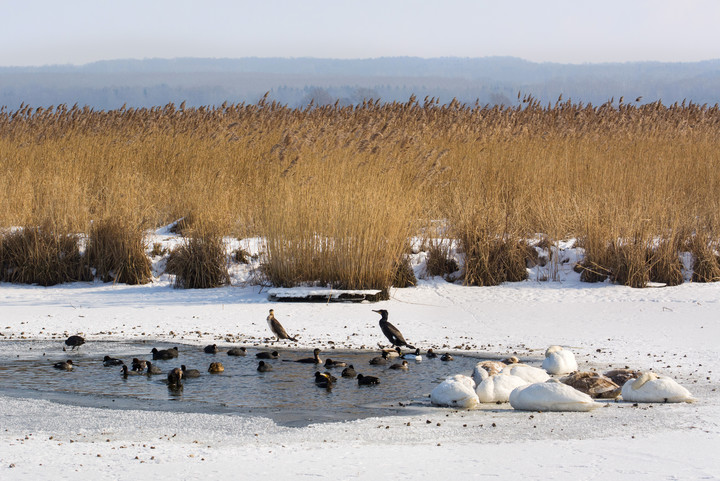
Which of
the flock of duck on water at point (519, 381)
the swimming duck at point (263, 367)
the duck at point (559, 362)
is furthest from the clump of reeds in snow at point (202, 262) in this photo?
the duck at point (559, 362)

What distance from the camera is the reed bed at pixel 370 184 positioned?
9.37m

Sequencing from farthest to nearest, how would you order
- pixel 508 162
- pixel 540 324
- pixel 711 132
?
pixel 711 132 < pixel 508 162 < pixel 540 324

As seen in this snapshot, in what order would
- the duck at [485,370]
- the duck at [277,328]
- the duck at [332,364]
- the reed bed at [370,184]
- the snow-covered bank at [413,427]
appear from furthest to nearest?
the reed bed at [370,184], the duck at [277,328], the duck at [332,364], the duck at [485,370], the snow-covered bank at [413,427]

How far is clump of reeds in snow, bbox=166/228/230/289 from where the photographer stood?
31.4 feet

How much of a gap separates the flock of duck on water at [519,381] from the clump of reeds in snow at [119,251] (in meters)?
3.48

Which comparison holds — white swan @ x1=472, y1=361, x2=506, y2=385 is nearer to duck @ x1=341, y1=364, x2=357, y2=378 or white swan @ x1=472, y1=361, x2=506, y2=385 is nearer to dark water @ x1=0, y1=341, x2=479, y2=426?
dark water @ x1=0, y1=341, x2=479, y2=426

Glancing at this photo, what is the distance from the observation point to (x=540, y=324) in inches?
313

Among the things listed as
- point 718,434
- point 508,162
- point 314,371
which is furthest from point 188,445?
point 508,162

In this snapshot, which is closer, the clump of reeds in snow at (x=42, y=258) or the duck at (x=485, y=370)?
the duck at (x=485, y=370)

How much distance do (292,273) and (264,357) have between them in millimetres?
3008

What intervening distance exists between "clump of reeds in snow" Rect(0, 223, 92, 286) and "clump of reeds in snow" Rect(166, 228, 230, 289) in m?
1.21

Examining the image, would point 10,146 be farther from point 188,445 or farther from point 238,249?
point 188,445

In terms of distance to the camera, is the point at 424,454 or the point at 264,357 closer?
the point at 424,454

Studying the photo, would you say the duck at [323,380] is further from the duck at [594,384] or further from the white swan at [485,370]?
the duck at [594,384]
